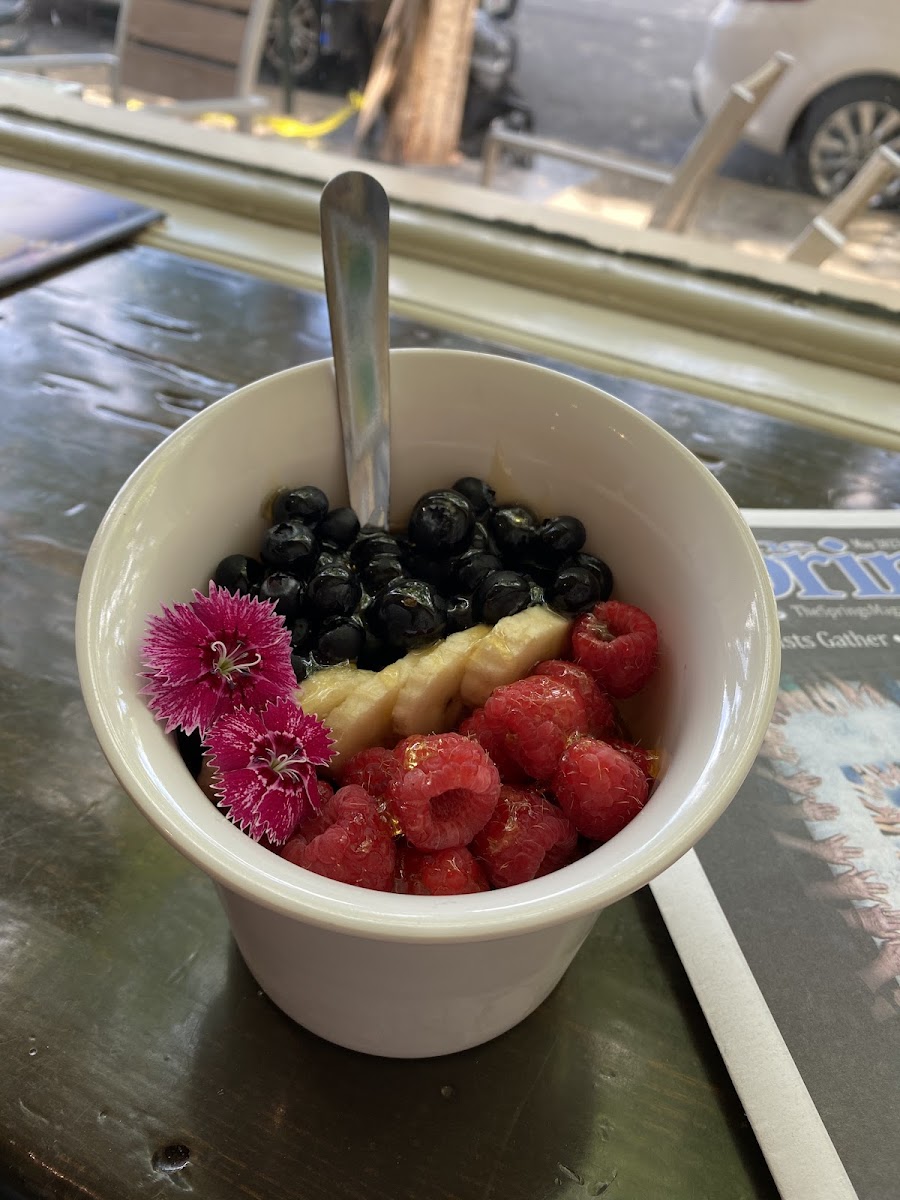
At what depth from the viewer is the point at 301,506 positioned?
475 millimetres

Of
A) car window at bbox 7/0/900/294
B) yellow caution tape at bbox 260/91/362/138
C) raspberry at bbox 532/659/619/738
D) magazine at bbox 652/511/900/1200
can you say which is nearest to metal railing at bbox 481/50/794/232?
car window at bbox 7/0/900/294

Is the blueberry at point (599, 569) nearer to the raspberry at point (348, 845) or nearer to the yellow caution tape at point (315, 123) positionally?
the raspberry at point (348, 845)

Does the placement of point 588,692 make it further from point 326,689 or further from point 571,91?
point 571,91

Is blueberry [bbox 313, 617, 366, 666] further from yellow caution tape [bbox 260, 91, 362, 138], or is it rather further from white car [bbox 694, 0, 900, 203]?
yellow caution tape [bbox 260, 91, 362, 138]

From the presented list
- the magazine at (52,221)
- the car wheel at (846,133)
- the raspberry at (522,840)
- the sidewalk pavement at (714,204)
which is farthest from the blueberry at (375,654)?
the car wheel at (846,133)

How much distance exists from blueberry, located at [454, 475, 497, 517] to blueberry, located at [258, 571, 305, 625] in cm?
12

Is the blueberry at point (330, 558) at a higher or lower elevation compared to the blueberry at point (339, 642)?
higher

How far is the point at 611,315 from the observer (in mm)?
1036

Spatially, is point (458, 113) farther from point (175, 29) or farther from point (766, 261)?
point (766, 261)

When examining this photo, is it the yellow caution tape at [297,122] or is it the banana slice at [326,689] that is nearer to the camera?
the banana slice at [326,689]

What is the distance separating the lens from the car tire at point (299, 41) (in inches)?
67.6

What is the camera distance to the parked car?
1.56 meters

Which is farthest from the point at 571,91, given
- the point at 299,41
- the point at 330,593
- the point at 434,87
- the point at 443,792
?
the point at 443,792

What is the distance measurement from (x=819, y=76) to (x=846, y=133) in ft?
0.36
